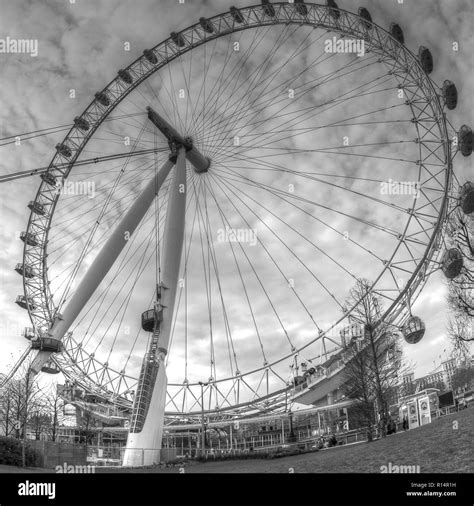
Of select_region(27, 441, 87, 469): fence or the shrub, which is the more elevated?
the shrub

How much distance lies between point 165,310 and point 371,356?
12.4 meters

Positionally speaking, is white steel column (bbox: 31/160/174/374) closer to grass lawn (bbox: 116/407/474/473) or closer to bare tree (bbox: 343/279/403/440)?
bare tree (bbox: 343/279/403/440)

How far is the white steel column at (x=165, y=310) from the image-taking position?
2583cm

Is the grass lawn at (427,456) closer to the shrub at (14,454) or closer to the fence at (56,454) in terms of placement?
the shrub at (14,454)

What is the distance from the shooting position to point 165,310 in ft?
95.2

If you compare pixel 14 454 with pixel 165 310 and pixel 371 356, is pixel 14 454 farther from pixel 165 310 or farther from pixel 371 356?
pixel 371 356

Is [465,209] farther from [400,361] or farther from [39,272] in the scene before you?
[39,272]

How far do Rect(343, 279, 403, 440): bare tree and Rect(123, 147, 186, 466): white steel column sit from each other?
1139 centimetres

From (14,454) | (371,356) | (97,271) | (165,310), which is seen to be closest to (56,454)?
(14,454)

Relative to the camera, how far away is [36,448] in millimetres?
23516

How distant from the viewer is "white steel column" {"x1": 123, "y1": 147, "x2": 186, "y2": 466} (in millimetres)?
25828

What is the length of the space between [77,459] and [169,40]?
97.7 feet

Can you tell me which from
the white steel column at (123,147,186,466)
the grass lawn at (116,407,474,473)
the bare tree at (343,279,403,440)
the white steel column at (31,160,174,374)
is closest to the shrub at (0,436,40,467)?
the white steel column at (123,147,186,466)
